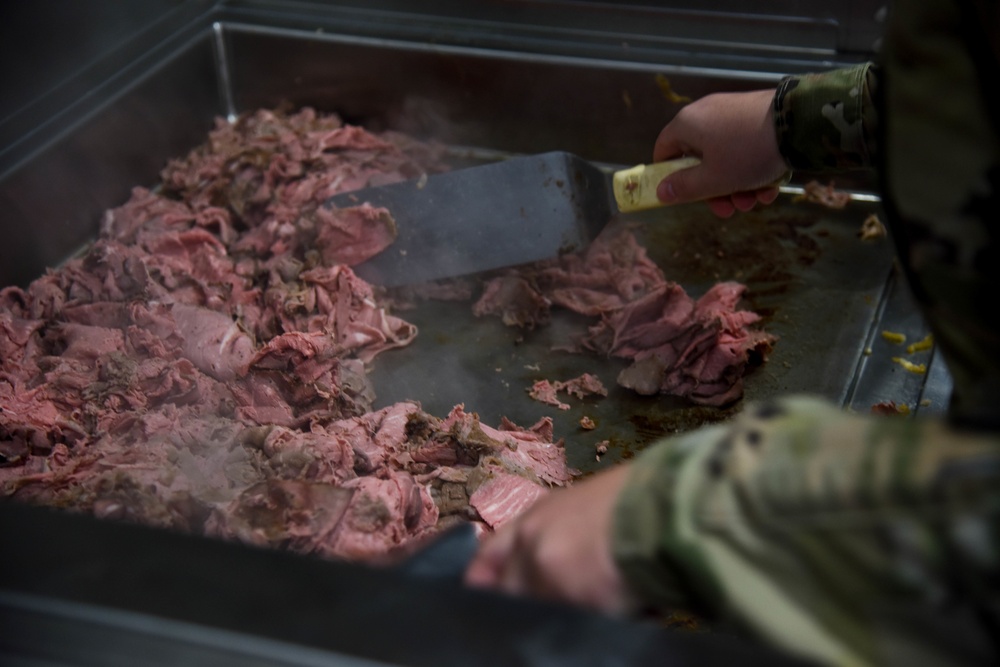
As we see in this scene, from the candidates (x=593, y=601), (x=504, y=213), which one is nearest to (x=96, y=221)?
(x=504, y=213)

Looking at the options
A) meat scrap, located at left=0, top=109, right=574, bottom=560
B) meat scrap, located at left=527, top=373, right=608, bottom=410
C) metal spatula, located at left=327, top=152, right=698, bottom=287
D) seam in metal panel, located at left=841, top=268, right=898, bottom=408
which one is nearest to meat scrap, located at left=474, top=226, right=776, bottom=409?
meat scrap, located at left=527, top=373, right=608, bottom=410

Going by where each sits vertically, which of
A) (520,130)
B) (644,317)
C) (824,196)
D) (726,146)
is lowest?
(644,317)

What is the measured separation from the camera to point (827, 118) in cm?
198

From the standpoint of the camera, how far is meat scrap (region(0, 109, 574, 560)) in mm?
1756

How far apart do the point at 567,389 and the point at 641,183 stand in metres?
0.57

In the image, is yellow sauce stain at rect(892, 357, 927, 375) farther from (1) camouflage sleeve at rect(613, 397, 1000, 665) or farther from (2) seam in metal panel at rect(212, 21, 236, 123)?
(2) seam in metal panel at rect(212, 21, 236, 123)

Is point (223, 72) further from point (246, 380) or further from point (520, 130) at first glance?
point (246, 380)

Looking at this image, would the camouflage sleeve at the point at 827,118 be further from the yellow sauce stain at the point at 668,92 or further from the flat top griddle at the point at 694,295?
the yellow sauce stain at the point at 668,92

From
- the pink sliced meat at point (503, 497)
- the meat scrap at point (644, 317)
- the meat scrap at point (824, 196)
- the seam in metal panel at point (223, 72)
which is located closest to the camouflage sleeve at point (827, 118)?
the meat scrap at point (644, 317)

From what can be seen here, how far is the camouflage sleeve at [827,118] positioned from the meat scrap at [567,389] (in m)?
0.75

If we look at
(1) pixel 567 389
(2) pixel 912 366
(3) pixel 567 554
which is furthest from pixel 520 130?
(3) pixel 567 554

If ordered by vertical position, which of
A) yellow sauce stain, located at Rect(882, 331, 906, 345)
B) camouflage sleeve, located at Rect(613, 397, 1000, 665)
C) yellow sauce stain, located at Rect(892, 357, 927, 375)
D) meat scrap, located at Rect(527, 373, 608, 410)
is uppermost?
camouflage sleeve, located at Rect(613, 397, 1000, 665)

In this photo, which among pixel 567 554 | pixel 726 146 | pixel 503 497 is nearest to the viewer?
pixel 567 554

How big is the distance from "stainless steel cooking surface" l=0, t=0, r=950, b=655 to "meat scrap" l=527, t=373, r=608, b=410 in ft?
0.10
